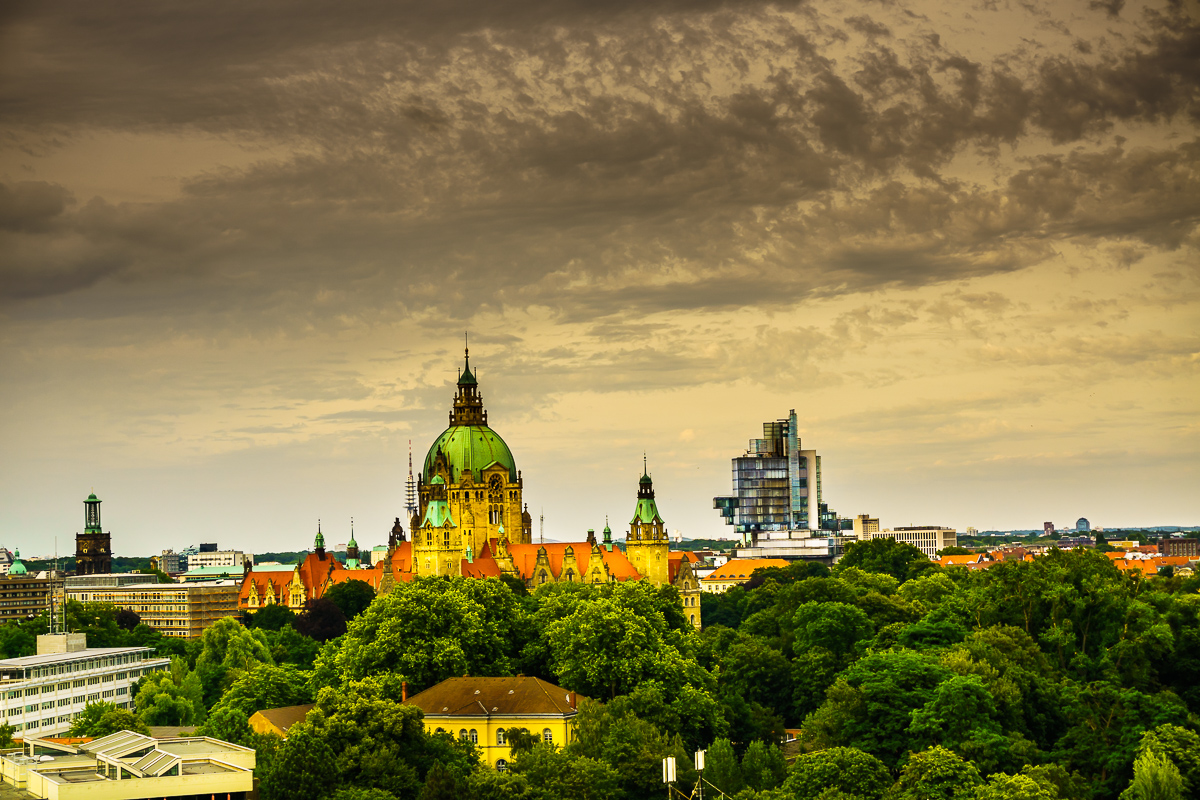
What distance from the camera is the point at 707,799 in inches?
2670

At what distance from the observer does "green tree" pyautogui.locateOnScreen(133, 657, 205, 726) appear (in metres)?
99.3

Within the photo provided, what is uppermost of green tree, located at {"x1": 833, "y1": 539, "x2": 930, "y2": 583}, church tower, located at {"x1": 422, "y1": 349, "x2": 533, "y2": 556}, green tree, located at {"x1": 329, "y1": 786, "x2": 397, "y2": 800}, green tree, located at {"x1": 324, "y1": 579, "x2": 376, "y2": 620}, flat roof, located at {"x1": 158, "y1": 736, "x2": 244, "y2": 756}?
church tower, located at {"x1": 422, "y1": 349, "x2": 533, "y2": 556}

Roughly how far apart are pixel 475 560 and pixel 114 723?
93877 millimetres

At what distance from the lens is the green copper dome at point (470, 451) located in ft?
611

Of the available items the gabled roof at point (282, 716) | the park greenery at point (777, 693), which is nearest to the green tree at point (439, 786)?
the park greenery at point (777, 693)

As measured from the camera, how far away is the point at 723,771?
69500 millimetres

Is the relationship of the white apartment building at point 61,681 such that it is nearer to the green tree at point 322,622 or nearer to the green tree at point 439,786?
the green tree at point 322,622

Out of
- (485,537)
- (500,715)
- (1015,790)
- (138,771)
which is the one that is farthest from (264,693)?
(485,537)

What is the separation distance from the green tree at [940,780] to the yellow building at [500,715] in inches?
869

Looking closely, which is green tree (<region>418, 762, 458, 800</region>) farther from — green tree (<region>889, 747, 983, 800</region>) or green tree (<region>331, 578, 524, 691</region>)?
green tree (<region>331, 578, 524, 691</region>)

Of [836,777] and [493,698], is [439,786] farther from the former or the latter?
[493,698]

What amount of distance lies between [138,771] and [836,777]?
97.5 ft

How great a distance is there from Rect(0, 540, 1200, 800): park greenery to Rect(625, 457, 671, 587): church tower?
59.9 m

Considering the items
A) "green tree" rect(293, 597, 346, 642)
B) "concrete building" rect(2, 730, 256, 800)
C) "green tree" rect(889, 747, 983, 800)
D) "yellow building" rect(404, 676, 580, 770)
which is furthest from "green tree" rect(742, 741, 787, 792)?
"green tree" rect(293, 597, 346, 642)
